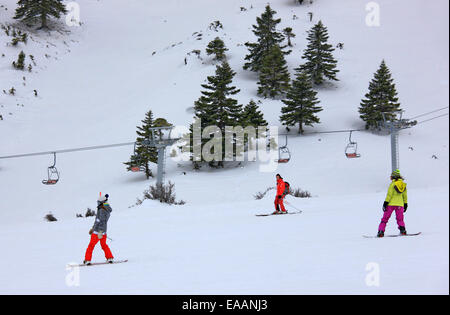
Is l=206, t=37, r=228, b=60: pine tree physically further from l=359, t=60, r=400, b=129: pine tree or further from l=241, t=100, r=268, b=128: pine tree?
l=359, t=60, r=400, b=129: pine tree

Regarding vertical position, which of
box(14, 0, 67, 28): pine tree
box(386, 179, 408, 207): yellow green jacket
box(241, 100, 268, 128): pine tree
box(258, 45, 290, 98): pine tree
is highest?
box(14, 0, 67, 28): pine tree

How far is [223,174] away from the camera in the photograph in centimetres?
3572

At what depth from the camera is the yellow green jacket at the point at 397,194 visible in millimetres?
10758

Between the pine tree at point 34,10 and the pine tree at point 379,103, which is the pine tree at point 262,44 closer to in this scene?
the pine tree at point 379,103

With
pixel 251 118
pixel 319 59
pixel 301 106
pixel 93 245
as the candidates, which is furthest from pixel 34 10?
pixel 93 245

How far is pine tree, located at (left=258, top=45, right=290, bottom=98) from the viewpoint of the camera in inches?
1820

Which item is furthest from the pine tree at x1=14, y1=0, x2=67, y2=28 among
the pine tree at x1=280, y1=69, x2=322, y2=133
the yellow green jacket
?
the yellow green jacket

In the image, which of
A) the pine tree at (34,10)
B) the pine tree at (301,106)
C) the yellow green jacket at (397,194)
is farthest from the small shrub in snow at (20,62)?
the yellow green jacket at (397,194)

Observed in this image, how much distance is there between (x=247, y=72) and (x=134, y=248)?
4207 centimetres

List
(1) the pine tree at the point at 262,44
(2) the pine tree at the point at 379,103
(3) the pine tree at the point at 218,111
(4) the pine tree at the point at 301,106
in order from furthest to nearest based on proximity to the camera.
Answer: (1) the pine tree at the point at 262,44 → (2) the pine tree at the point at 379,103 → (4) the pine tree at the point at 301,106 → (3) the pine tree at the point at 218,111

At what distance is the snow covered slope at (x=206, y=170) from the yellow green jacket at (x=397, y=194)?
1205 millimetres

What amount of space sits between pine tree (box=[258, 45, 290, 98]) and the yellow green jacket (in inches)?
1408

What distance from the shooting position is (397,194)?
10.8 metres
